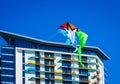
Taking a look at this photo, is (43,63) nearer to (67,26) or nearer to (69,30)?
(67,26)

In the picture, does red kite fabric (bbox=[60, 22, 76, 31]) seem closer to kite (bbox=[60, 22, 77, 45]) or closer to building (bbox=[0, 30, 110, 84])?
kite (bbox=[60, 22, 77, 45])

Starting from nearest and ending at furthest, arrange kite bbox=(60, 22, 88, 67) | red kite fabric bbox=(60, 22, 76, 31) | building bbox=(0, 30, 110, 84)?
kite bbox=(60, 22, 88, 67) → red kite fabric bbox=(60, 22, 76, 31) → building bbox=(0, 30, 110, 84)

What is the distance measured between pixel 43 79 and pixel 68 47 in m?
14.2

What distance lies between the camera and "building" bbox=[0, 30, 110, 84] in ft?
568

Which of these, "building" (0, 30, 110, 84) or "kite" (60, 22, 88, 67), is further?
"building" (0, 30, 110, 84)

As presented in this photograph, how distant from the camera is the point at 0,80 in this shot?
172 metres

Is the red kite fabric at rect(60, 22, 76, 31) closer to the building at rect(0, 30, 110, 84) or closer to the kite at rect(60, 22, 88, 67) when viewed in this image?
the kite at rect(60, 22, 88, 67)

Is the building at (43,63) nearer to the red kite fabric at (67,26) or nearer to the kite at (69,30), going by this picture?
the red kite fabric at (67,26)

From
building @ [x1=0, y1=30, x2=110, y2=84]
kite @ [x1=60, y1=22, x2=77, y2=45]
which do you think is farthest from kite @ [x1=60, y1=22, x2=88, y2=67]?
building @ [x1=0, y1=30, x2=110, y2=84]

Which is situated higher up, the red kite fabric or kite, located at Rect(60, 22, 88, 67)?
the red kite fabric

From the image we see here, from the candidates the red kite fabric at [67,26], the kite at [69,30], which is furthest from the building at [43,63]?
the kite at [69,30]

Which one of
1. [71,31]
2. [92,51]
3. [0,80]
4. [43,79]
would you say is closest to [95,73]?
[92,51]

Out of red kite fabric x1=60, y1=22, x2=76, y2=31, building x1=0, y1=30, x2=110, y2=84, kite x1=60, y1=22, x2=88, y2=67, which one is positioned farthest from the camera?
building x1=0, y1=30, x2=110, y2=84

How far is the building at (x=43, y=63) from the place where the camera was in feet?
568
